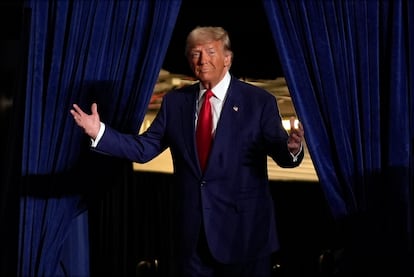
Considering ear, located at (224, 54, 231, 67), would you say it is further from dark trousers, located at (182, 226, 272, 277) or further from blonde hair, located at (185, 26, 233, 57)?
dark trousers, located at (182, 226, 272, 277)

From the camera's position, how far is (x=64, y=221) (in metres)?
2.37

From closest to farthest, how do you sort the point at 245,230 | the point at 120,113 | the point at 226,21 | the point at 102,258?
the point at 245,230
the point at 120,113
the point at 226,21
the point at 102,258

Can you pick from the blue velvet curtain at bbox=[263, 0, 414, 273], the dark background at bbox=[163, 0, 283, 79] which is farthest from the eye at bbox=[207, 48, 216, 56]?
the dark background at bbox=[163, 0, 283, 79]

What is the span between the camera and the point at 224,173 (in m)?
2.00

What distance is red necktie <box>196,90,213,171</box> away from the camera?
203 cm

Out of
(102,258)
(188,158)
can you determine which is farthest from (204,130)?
(102,258)

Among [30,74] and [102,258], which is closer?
[30,74]

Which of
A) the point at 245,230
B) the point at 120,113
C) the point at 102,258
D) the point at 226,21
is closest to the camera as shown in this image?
the point at 245,230

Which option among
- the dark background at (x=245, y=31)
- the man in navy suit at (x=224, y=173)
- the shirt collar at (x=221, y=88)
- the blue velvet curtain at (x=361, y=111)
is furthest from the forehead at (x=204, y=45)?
the dark background at (x=245, y=31)

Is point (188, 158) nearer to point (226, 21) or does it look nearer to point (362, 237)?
point (362, 237)

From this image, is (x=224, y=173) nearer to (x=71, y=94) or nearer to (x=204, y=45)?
(x=204, y=45)

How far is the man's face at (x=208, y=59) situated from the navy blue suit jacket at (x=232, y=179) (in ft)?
0.29

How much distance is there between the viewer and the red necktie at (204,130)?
203 centimetres

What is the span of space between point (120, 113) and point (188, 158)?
43 centimetres
